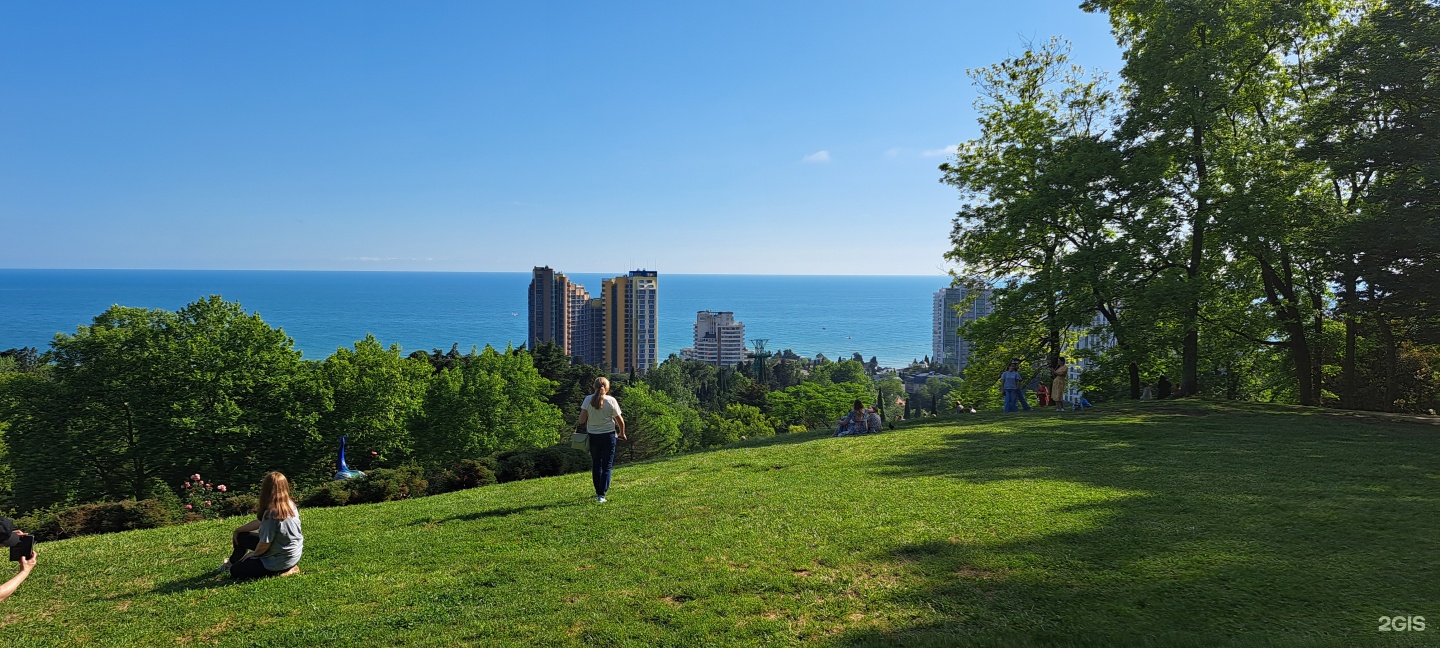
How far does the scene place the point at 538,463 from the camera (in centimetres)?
1712

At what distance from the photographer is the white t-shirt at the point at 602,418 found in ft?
34.4

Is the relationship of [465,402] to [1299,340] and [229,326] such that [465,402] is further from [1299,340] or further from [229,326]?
[1299,340]

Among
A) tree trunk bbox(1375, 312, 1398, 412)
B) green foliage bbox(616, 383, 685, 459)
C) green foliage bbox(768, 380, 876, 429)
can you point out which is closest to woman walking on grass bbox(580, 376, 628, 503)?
tree trunk bbox(1375, 312, 1398, 412)

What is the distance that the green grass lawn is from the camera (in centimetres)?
560

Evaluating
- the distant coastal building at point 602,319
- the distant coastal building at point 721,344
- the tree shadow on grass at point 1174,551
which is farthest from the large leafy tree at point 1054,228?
the distant coastal building at point 721,344

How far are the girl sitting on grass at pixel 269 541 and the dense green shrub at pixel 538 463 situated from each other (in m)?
8.56

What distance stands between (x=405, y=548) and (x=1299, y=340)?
27107mm

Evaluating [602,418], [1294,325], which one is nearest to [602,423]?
[602,418]

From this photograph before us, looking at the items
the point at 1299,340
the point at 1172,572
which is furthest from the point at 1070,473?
the point at 1299,340

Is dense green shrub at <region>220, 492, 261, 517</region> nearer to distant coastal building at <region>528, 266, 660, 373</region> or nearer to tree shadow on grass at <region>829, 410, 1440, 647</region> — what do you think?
tree shadow on grass at <region>829, 410, 1440, 647</region>

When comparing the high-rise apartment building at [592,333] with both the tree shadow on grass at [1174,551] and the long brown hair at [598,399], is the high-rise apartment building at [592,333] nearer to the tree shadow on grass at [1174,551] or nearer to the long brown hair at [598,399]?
the long brown hair at [598,399]

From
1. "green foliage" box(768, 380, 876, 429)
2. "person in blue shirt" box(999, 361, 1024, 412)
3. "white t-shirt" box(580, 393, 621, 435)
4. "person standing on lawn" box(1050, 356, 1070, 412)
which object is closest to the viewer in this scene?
"white t-shirt" box(580, 393, 621, 435)

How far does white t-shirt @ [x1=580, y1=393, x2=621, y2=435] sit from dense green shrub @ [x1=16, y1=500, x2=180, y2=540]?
8299 millimetres

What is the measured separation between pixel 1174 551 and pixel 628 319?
145m
